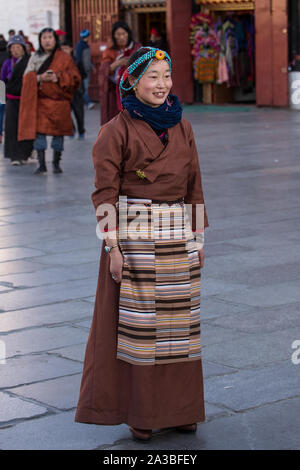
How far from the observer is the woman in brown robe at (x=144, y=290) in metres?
3.95

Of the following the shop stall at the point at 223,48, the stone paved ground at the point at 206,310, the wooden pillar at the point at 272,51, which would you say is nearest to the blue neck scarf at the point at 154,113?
the stone paved ground at the point at 206,310

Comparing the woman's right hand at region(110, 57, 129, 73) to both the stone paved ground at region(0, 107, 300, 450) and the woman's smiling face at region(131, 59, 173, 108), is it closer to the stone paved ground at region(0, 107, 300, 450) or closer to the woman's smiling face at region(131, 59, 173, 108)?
the stone paved ground at region(0, 107, 300, 450)

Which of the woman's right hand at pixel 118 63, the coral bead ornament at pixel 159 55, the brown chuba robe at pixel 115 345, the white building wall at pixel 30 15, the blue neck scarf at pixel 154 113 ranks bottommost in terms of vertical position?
the brown chuba robe at pixel 115 345

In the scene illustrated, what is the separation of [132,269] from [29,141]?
10.2 metres

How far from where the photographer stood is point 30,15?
27.8 meters

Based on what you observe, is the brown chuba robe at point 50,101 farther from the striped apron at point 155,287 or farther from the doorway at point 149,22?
the doorway at point 149,22

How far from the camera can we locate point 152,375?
13.0ft

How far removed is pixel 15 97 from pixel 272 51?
347 inches

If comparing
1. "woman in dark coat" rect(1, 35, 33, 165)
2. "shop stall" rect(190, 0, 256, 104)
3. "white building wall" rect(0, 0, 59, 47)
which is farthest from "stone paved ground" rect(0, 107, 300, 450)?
"white building wall" rect(0, 0, 59, 47)

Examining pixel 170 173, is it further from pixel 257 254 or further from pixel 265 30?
pixel 265 30

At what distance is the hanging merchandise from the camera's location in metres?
23.2

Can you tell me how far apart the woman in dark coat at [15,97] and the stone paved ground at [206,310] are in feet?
5.61

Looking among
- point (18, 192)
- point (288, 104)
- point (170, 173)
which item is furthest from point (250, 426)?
point (288, 104)
